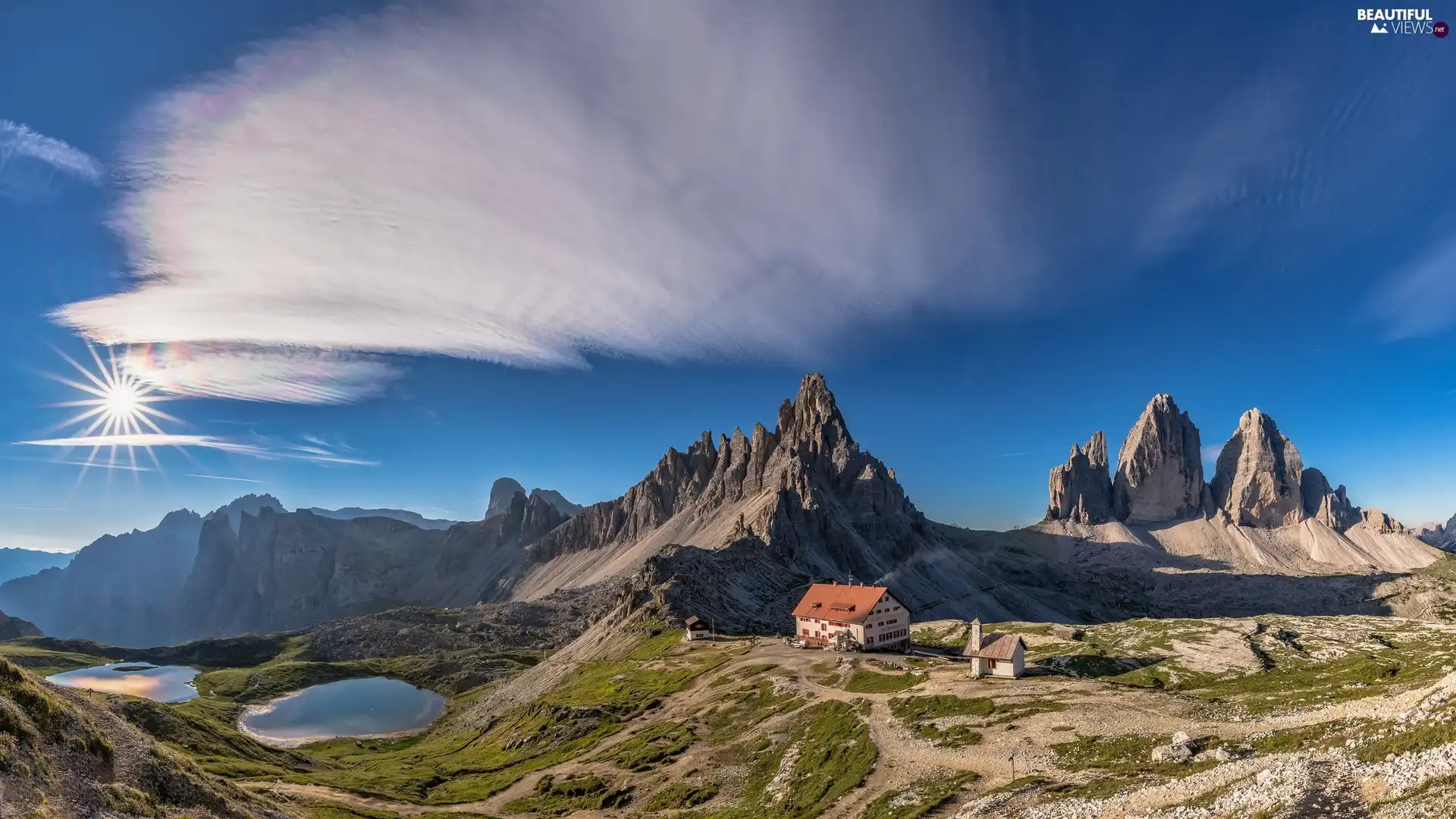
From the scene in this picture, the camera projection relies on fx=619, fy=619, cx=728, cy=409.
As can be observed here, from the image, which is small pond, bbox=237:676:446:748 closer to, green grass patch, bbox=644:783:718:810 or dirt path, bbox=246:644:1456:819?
dirt path, bbox=246:644:1456:819

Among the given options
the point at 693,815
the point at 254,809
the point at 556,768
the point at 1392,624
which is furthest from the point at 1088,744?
the point at 1392,624

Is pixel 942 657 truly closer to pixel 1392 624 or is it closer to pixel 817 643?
pixel 817 643

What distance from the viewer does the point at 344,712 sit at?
498 ft

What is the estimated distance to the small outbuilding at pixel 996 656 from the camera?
7269 cm

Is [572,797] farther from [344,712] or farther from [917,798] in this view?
[344,712]

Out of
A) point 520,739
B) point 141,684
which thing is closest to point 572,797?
point 520,739

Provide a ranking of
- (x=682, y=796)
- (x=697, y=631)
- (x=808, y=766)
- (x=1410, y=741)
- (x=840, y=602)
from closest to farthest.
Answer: (x=1410, y=741) < (x=808, y=766) < (x=682, y=796) < (x=840, y=602) < (x=697, y=631)

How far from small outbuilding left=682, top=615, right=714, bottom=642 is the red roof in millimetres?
25146

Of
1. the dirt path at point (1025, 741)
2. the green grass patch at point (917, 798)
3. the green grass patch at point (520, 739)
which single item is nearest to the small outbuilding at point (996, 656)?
the dirt path at point (1025, 741)

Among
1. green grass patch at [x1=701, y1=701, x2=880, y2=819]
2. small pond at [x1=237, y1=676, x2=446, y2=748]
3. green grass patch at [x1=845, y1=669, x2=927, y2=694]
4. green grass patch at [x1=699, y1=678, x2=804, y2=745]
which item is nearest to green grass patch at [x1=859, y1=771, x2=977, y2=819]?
green grass patch at [x1=701, y1=701, x2=880, y2=819]

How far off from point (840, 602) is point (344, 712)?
418 feet

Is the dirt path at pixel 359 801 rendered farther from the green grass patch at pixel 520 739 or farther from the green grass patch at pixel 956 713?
the green grass patch at pixel 956 713

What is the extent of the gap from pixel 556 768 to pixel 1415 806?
80.9m

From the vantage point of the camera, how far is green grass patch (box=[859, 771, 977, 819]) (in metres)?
42.5
